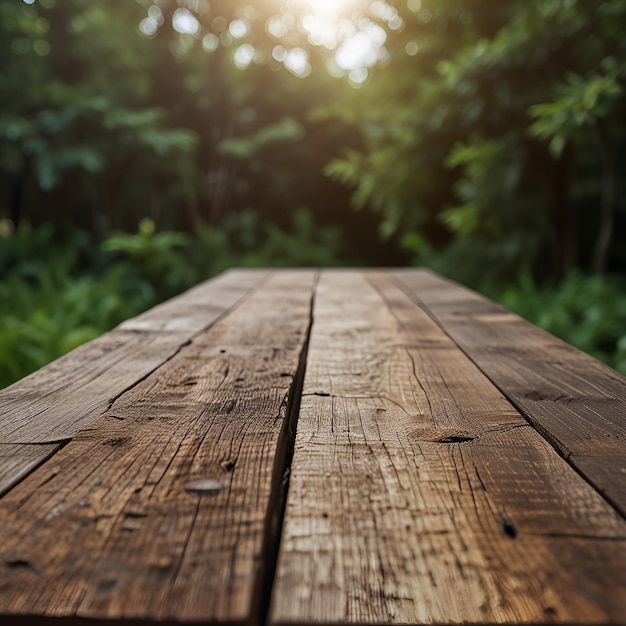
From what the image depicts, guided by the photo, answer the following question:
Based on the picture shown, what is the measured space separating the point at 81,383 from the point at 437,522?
0.87 meters

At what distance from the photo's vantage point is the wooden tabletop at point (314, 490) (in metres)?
0.55

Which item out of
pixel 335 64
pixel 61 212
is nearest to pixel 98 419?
pixel 61 212

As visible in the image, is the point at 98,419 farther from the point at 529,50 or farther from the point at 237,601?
the point at 529,50

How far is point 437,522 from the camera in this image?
669 mm

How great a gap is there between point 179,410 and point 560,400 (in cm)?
75

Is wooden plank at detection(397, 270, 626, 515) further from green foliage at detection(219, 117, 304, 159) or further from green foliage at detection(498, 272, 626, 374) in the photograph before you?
green foliage at detection(219, 117, 304, 159)

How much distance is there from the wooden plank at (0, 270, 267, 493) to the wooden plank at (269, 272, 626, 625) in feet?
1.33

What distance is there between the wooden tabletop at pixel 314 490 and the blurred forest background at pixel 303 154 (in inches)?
103

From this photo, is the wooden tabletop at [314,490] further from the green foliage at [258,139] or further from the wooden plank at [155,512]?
the green foliage at [258,139]

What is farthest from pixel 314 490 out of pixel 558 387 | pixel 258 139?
pixel 258 139

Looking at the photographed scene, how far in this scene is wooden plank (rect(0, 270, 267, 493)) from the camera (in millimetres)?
910

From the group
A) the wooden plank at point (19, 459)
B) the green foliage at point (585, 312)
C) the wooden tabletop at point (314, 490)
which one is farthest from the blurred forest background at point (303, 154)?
the wooden plank at point (19, 459)

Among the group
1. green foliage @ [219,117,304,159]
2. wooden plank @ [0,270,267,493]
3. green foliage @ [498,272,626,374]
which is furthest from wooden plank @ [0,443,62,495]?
green foliage @ [219,117,304,159]

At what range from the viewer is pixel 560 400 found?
111 cm
